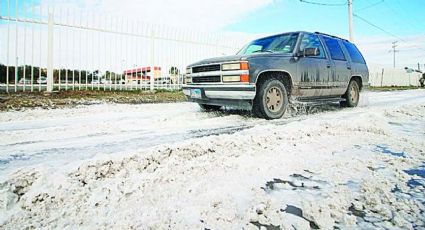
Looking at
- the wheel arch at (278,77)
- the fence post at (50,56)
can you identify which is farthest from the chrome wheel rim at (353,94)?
the fence post at (50,56)

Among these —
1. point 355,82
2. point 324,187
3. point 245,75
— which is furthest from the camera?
point 355,82

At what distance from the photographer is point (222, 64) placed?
4.48 metres

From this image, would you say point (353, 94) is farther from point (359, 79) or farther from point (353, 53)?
point (353, 53)

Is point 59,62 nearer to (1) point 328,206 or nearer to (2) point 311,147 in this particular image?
(2) point 311,147

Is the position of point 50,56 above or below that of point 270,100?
above

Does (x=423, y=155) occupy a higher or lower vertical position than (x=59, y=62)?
lower

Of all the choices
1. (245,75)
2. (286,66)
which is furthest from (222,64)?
(286,66)

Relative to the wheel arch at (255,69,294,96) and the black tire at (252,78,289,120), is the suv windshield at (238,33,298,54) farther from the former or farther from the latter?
the black tire at (252,78,289,120)

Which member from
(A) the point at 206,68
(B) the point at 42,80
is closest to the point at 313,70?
(A) the point at 206,68

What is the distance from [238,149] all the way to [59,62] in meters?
8.37

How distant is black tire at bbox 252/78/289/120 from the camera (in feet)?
14.4

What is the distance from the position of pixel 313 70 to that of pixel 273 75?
114cm

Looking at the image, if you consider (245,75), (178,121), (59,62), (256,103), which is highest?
(59,62)

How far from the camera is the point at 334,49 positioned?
615cm
